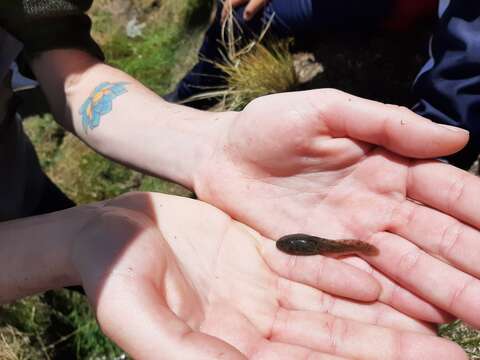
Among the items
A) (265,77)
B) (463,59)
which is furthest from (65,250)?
(265,77)

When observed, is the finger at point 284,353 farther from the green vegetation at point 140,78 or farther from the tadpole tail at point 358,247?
the green vegetation at point 140,78

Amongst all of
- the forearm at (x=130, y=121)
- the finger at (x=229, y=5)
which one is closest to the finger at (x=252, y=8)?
the finger at (x=229, y=5)

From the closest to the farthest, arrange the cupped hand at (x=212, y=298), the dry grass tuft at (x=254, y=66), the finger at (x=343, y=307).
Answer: the cupped hand at (x=212, y=298)
the finger at (x=343, y=307)
the dry grass tuft at (x=254, y=66)

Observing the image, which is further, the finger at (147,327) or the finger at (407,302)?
the finger at (407,302)

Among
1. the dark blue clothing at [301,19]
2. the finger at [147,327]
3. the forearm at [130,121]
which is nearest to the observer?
the finger at [147,327]

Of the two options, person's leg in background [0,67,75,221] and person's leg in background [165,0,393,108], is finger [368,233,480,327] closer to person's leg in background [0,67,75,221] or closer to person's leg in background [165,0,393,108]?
person's leg in background [165,0,393,108]

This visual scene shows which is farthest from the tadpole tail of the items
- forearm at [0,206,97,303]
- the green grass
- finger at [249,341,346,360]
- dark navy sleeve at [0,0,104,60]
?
the green grass

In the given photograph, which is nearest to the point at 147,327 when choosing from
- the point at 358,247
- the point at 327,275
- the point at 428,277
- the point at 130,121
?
the point at 327,275
